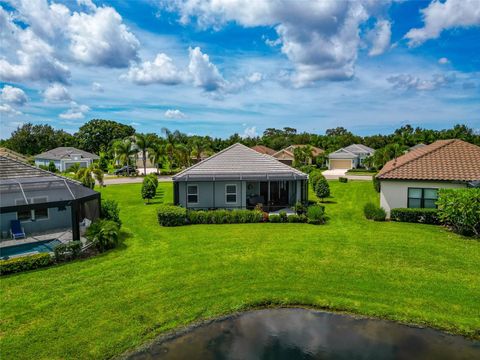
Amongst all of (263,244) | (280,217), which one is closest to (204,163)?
(280,217)

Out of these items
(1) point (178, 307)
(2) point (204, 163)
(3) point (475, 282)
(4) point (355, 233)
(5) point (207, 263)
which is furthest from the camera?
(2) point (204, 163)

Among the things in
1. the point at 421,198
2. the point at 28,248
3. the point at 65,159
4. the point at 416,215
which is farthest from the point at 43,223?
the point at 65,159

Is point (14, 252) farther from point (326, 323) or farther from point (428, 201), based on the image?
point (428, 201)

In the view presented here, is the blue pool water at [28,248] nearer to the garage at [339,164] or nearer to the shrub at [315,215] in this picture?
the shrub at [315,215]

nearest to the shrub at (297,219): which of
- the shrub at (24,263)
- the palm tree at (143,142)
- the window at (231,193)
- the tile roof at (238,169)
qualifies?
the tile roof at (238,169)

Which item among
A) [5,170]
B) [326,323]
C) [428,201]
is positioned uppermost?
[5,170]

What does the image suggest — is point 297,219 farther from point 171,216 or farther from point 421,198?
point 421,198

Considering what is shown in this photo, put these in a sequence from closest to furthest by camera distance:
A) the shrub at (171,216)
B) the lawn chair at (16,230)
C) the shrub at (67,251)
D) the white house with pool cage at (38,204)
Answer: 1. the shrub at (67,251)
2. the white house with pool cage at (38,204)
3. the lawn chair at (16,230)
4. the shrub at (171,216)
